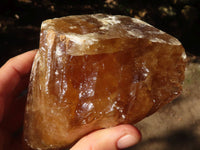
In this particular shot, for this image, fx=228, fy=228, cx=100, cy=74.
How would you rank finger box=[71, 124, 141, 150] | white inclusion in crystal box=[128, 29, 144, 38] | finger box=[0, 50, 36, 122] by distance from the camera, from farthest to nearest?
1. finger box=[0, 50, 36, 122]
2. white inclusion in crystal box=[128, 29, 144, 38]
3. finger box=[71, 124, 141, 150]

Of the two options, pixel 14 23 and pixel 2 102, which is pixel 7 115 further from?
pixel 14 23

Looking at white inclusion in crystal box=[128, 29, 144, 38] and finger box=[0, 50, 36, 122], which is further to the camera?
finger box=[0, 50, 36, 122]

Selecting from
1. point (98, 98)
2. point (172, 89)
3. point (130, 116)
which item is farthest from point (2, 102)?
point (172, 89)

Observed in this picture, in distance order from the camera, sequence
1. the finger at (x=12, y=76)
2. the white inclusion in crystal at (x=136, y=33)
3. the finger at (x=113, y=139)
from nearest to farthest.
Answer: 1. the finger at (x=113, y=139)
2. the white inclusion in crystal at (x=136, y=33)
3. the finger at (x=12, y=76)

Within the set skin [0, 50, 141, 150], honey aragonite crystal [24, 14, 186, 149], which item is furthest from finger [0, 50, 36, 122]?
honey aragonite crystal [24, 14, 186, 149]

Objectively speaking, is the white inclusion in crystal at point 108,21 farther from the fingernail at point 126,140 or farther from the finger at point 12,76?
the finger at point 12,76

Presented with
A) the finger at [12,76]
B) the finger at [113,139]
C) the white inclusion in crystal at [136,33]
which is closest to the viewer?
the finger at [113,139]

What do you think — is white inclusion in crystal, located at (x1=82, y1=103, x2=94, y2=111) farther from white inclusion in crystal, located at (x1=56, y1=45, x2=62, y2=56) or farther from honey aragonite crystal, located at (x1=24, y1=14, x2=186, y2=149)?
white inclusion in crystal, located at (x1=56, y1=45, x2=62, y2=56)

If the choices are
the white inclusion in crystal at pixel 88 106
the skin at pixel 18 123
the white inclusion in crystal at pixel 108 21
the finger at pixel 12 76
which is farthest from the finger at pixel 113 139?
the finger at pixel 12 76
